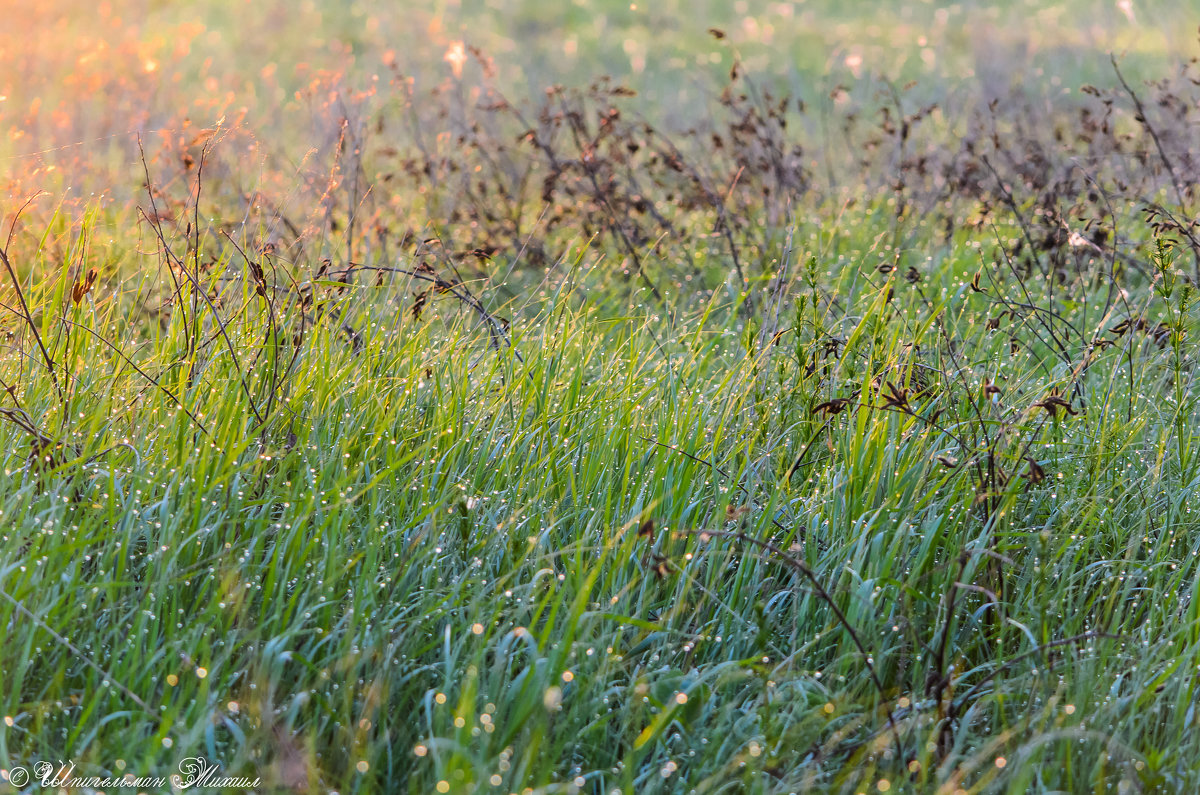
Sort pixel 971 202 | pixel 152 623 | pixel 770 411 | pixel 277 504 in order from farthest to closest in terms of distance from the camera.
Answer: pixel 971 202 < pixel 770 411 < pixel 277 504 < pixel 152 623

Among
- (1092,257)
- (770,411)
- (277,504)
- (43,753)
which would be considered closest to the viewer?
(43,753)

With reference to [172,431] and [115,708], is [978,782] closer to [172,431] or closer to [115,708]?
[115,708]

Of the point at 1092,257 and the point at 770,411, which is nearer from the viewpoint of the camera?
the point at 770,411

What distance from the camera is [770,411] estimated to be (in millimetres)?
2721

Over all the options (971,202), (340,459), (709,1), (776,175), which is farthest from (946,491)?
(709,1)

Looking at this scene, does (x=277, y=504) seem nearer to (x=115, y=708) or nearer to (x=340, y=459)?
(x=340, y=459)

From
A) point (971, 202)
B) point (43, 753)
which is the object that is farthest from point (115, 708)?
point (971, 202)

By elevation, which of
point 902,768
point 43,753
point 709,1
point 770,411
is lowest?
point 902,768

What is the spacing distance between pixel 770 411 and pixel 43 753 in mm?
1844

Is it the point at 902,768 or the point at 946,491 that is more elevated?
the point at 946,491

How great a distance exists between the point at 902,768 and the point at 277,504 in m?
1.44

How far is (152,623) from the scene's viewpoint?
6.15 ft

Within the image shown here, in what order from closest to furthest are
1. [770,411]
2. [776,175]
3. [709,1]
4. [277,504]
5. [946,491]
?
[277,504] → [946,491] → [770,411] → [776,175] → [709,1]

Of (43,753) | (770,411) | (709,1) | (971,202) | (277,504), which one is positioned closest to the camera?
(43,753)
